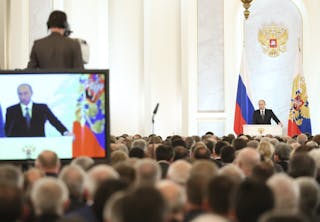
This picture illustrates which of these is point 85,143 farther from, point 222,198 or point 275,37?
point 275,37

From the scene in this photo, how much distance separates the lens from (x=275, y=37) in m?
20.2

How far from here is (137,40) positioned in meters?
19.0

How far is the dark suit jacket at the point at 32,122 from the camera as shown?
24.9 feet

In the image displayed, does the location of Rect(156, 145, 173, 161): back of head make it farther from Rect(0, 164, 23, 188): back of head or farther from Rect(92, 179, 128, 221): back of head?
Rect(92, 179, 128, 221): back of head

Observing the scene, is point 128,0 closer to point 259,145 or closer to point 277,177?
point 259,145

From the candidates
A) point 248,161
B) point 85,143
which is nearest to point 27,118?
point 85,143

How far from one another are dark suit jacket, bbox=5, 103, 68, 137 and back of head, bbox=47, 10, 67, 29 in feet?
2.80

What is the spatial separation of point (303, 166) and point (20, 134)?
295 centimetres

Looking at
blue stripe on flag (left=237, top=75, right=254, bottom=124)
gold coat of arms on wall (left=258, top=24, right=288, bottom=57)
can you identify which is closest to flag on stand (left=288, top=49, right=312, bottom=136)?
blue stripe on flag (left=237, top=75, right=254, bottom=124)

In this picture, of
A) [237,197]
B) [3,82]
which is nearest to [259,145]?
[3,82]

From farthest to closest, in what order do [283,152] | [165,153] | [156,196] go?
[283,152] → [165,153] → [156,196]

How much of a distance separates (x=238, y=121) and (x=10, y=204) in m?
14.4

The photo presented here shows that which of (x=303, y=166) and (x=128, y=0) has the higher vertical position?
(x=128, y=0)

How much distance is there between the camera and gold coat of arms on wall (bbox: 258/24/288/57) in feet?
66.1
